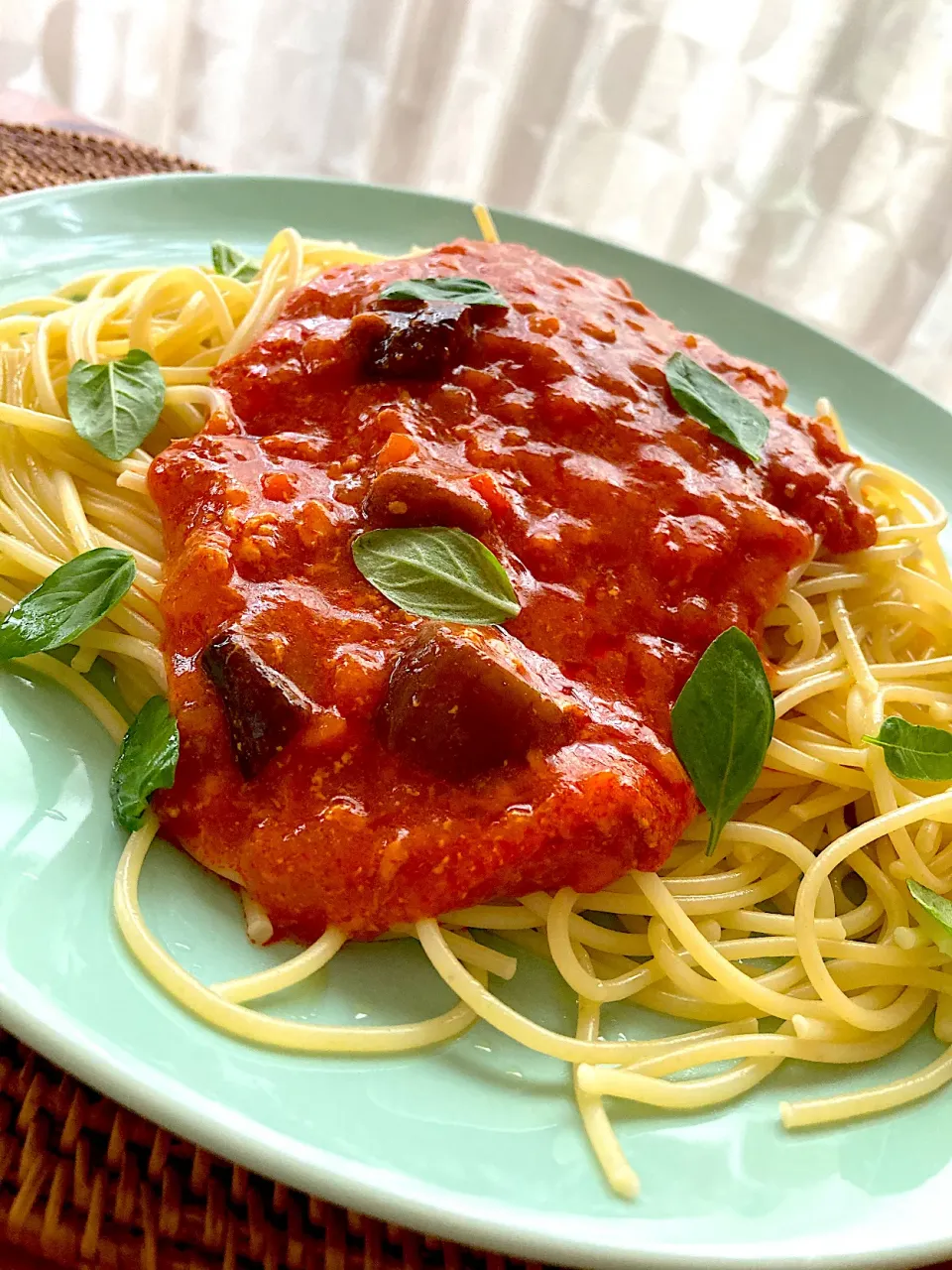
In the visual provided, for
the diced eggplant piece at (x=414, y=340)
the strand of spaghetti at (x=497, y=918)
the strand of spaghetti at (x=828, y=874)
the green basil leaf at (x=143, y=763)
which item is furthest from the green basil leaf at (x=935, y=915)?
the diced eggplant piece at (x=414, y=340)

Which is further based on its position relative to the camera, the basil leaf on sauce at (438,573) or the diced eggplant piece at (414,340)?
the diced eggplant piece at (414,340)

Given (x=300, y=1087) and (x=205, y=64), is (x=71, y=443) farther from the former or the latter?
(x=205, y=64)

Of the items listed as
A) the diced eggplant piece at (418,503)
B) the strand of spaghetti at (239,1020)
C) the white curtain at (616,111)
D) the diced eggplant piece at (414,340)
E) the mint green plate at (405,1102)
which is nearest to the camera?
the mint green plate at (405,1102)

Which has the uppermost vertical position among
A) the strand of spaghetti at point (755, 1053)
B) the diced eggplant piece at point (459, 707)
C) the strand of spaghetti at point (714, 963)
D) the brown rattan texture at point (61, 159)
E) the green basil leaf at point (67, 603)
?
the diced eggplant piece at point (459, 707)

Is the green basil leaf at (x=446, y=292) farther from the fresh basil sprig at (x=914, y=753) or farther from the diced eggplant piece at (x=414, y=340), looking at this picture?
the fresh basil sprig at (x=914, y=753)

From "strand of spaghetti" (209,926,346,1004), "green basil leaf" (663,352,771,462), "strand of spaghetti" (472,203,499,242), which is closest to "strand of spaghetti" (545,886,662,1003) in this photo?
"strand of spaghetti" (209,926,346,1004)

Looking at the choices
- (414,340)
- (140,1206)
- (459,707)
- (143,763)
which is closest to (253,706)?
(143,763)

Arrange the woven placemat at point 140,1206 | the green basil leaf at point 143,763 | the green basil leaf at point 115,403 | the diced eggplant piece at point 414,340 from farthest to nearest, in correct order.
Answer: the diced eggplant piece at point 414,340
the green basil leaf at point 115,403
the green basil leaf at point 143,763
the woven placemat at point 140,1206
